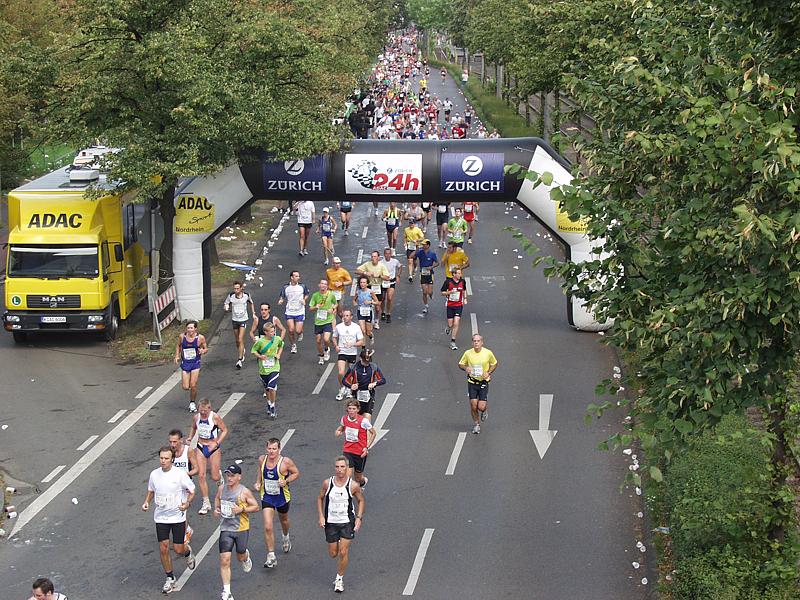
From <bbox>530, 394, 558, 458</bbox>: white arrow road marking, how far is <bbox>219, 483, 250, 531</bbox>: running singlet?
19.8 ft

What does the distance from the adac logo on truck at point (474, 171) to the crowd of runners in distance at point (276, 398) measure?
151 centimetres

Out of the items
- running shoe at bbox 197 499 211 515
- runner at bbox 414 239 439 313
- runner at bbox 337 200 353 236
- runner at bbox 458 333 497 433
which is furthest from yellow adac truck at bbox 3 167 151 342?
runner at bbox 337 200 353 236

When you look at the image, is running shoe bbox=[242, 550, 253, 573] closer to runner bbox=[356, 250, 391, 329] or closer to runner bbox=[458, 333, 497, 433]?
runner bbox=[458, 333, 497, 433]

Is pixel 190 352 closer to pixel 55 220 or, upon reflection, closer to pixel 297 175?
pixel 55 220

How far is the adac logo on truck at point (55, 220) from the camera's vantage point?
78.4ft

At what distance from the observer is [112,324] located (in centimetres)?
2430

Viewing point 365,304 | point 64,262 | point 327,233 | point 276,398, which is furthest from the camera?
point 327,233

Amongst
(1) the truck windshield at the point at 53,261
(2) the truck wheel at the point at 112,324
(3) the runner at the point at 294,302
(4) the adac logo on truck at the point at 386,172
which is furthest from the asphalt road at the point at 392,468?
(4) the adac logo on truck at the point at 386,172

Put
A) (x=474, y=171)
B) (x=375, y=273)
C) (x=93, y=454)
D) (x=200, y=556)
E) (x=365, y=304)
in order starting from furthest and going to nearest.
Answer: (x=375, y=273), (x=474, y=171), (x=365, y=304), (x=93, y=454), (x=200, y=556)

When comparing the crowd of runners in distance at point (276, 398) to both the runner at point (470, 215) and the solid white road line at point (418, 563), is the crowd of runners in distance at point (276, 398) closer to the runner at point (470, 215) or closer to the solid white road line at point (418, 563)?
the runner at point (470, 215)

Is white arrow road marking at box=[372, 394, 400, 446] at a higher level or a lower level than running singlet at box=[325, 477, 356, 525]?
lower

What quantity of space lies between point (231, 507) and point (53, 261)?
12002 millimetres

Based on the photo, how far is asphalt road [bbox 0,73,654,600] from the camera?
557 inches

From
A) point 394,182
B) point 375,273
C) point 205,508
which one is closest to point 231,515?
point 205,508
